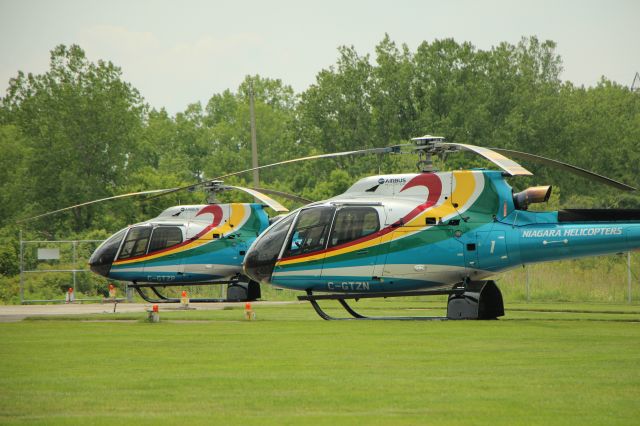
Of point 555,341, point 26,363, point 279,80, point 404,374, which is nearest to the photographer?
point 404,374

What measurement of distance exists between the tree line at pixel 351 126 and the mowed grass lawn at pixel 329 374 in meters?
42.6

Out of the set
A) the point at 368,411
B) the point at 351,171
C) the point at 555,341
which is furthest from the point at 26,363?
the point at 351,171

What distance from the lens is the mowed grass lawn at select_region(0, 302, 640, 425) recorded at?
34.0 feet

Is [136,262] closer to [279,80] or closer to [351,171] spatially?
[351,171]

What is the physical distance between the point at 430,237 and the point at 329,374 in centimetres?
1051

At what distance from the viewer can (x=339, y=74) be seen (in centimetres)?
8681

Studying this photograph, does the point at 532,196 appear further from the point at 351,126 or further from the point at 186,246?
the point at 351,126

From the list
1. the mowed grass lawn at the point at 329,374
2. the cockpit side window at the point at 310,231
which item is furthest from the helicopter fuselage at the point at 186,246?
the mowed grass lawn at the point at 329,374

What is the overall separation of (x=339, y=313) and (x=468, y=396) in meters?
17.0

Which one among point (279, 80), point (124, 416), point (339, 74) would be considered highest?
point (279, 80)

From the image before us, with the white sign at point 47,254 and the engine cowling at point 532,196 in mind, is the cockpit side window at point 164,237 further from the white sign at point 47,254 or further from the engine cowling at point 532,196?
the engine cowling at point 532,196

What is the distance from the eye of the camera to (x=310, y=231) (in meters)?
24.5

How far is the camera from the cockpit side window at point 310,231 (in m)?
24.4

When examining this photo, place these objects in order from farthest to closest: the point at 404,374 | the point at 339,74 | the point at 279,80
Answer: the point at 279,80
the point at 339,74
the point at 404,374
